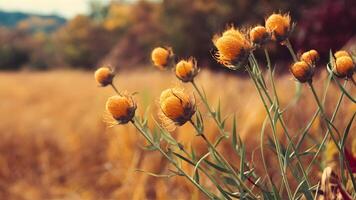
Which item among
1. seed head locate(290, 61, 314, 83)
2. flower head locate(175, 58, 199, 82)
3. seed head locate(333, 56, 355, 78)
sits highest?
flower head locate(175, 58, 199, 82)

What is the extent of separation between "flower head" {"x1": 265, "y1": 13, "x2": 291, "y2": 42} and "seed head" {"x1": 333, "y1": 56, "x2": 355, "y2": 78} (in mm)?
109

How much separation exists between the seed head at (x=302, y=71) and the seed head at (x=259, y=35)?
0.12 meters

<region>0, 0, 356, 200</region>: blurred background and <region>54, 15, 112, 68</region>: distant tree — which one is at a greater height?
<region>54, 15, 112, 68</region>: distant tree

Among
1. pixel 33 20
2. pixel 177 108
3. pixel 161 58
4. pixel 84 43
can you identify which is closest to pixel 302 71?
pixel 177 108

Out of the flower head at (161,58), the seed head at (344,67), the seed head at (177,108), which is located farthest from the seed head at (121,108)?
the seed head at (344,67)

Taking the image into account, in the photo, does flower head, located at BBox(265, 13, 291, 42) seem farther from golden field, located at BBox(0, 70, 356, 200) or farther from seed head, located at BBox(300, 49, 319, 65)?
golden field, located at BBox(0, 70, 356, 200)

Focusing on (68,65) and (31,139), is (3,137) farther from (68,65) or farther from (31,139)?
(68,65)

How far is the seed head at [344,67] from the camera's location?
35.4 inches

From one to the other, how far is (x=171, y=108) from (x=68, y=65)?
27018 millimetres

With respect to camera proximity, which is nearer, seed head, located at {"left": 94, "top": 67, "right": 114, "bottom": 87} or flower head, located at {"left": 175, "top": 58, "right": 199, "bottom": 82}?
flower head, located at {"left": 175, "top": 58, "right": 199, "bottom": 82}

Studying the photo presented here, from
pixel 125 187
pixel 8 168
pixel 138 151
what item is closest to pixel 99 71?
pixel 125 187

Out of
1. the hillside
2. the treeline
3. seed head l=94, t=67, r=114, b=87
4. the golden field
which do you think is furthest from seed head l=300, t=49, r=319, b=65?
the hillside

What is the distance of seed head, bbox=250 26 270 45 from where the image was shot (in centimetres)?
102

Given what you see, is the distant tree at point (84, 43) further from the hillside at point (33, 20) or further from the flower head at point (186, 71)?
the hillside at point (33, 20)
